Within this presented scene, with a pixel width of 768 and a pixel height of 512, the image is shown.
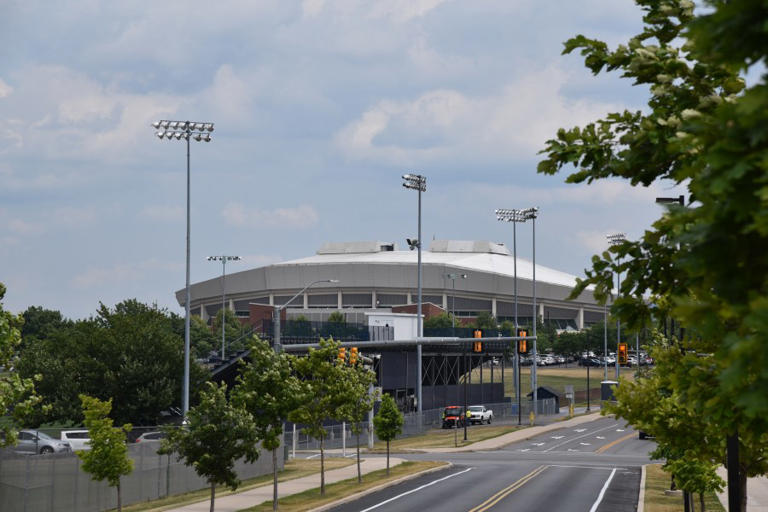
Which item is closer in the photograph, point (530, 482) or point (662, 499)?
point (662, 499)

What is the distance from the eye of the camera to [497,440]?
2810 inches

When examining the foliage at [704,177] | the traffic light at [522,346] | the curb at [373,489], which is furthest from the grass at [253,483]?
the foliage at [704,177]

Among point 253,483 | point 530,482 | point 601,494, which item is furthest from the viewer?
point 253,483

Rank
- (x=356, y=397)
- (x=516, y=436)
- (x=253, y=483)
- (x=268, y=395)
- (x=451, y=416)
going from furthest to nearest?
(x=451, y=416), (x=516, y=436), (x=253, y=483), (x=356, y=397), (x=268, y=395)

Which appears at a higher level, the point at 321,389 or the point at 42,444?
the point at 321,389

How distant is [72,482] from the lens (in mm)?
31797

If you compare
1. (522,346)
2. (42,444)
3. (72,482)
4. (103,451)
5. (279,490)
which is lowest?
(279,490)

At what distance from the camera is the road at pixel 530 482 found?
3509 cm

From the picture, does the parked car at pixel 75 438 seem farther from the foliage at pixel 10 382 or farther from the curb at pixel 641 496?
Result: the curb at pixel 641 496

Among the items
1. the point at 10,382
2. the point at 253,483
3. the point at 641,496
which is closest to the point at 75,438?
the point at 253,483

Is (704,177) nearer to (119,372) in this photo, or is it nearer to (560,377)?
(119,372)

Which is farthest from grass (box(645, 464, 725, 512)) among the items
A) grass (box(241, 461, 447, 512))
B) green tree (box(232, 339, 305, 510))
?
green tree (box(232, 339, 305, 510))

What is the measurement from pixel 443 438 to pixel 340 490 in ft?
117

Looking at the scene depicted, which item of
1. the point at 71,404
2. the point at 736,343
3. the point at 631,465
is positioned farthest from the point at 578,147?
the point at 71,404
